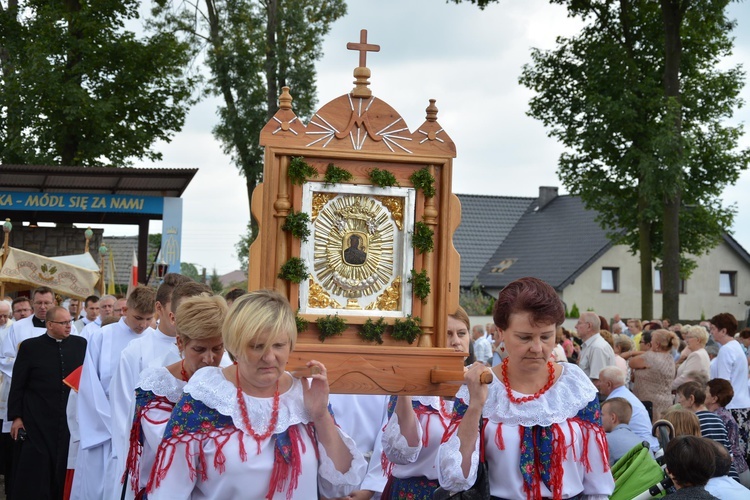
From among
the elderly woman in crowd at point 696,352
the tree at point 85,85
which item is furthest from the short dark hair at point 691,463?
the tree at point 85,85

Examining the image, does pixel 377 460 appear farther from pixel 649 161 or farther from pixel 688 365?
pixel 649 161

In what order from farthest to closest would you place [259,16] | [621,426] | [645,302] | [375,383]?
1. [259,16]
2. [645,302]
3. [621,426]
4. [375,383]

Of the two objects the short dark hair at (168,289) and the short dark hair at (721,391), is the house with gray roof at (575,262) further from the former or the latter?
the short dark hair at (168,289)

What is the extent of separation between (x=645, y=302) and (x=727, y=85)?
6.04 metres

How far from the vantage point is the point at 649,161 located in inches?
902

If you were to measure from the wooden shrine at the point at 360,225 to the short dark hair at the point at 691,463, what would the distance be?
82.2 inches

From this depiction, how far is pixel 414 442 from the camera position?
4.31 metres

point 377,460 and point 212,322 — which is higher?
point 212,322

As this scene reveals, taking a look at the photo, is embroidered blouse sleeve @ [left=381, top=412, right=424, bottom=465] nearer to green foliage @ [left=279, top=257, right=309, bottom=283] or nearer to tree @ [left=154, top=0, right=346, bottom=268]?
green foliage @ [left=279, top=257, right=309, bottom=283]

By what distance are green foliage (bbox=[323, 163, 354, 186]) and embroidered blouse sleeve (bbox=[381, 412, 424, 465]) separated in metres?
1.06

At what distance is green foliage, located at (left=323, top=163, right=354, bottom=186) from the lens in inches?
176

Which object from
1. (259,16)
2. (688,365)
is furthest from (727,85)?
(688,365)

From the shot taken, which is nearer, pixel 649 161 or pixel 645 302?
pixel 649 161

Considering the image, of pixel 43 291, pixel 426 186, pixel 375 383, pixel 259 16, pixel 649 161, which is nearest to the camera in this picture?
pixel 375 383
